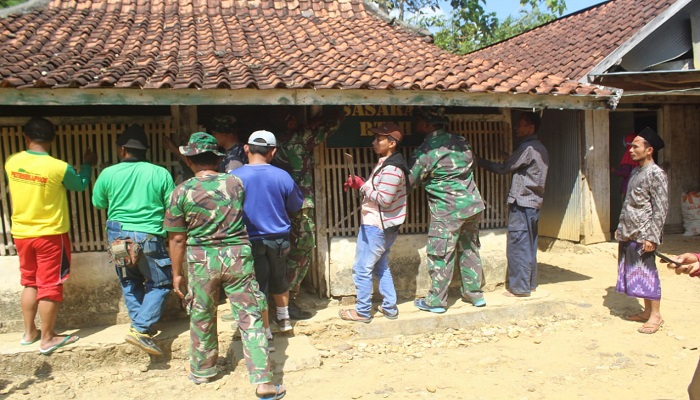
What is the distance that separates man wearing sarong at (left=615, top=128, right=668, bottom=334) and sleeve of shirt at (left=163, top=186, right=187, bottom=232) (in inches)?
167

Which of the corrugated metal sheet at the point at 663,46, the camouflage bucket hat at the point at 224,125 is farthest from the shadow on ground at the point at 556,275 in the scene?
the camouflage bucket hat at the point at 224,125

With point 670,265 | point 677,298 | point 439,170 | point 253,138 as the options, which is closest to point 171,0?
point 253,138

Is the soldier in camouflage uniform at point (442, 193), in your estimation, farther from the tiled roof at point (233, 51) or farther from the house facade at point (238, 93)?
the tiled roof at point (233, 51)

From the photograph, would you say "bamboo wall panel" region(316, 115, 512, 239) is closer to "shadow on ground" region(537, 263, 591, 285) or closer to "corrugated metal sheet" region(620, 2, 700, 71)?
"shadow on ground" region(537, 263, 591, 285)

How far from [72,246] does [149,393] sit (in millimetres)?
1786

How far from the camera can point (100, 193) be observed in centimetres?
459

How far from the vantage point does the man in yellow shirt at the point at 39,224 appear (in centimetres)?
452

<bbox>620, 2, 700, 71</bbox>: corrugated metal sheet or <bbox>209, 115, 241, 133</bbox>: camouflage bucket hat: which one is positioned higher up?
<bbox>620, 2, 700, 71</bbox>: corrugated metal sheet

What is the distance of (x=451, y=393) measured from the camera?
4.10 metres

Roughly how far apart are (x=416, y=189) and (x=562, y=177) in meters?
4.46

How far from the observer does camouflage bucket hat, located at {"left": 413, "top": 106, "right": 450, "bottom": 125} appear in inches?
214

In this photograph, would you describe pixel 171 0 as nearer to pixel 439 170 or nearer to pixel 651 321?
pixel 439 170

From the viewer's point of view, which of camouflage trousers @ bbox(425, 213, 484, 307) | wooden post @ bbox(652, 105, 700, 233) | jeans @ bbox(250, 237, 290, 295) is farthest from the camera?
wooden post @ bbox(652, 105, 700, 233)

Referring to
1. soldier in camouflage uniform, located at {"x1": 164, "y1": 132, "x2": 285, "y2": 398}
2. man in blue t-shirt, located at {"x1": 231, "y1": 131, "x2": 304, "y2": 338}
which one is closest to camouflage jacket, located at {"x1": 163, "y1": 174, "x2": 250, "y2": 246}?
soldier in camouflage uniform, located at {"x1": 164, "y1": 132, "x2": 285, "y2": 398}
